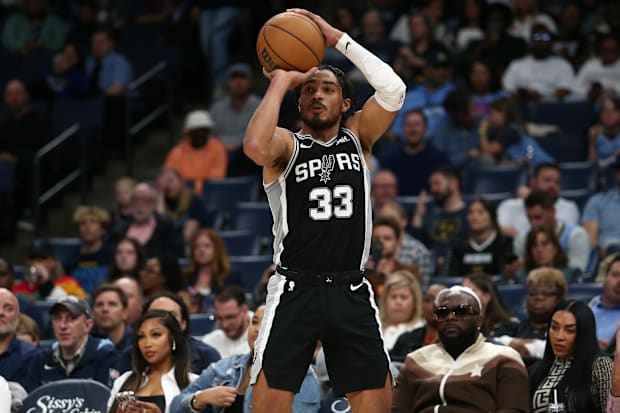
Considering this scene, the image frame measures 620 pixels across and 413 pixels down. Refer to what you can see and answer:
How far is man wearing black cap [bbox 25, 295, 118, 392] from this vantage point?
8.30m

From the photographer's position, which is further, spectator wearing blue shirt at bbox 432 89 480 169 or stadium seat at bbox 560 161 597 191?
spectator wearing blue shirt at bbox 432 89 480 169

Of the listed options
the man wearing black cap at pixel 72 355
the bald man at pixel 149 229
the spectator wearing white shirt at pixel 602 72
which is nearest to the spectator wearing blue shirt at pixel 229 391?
the man wearing black cap at pixel 72 355

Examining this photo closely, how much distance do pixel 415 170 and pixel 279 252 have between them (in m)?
6.17

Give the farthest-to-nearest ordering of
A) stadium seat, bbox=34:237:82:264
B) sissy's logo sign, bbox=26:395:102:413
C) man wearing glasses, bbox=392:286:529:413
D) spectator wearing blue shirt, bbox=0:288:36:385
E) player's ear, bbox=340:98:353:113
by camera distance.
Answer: stadium seat, bbox=34:237:82:264 → spectator wearing blue shirt, bbox=0:288:36:385 → sissy's logo sign, bbox=26:395:102:413 → man wearing glasses, bbox=392:286:529:413 → player's ear, bbox=340:98:353:113

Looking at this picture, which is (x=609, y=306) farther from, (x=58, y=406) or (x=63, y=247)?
(x=63, y=247)

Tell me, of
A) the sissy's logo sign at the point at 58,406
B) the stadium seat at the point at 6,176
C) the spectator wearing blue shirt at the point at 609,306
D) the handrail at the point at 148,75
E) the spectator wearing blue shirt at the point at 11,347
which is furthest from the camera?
the handrail at the point at 148,75

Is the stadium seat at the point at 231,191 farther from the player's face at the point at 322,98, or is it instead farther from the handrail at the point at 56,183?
the player's face at the point at 322,98

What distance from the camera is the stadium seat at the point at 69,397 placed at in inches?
294

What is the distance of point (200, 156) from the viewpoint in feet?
41.8

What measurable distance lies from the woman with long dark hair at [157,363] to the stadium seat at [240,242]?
370 cm

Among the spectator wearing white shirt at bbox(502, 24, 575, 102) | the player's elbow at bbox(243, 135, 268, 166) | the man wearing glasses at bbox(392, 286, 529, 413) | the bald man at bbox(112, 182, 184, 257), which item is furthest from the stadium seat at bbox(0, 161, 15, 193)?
the player's elbow at bbox(243, 135, 268, 166)

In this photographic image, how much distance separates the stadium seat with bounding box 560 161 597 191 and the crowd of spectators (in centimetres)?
9

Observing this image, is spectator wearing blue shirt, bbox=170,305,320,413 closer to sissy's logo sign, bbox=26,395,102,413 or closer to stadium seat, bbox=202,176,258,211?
sissy's logo sign, bbox=26,395,102,413

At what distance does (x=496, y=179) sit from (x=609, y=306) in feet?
11.0
